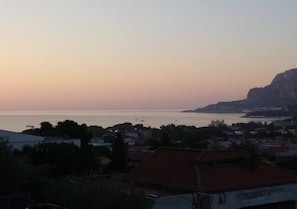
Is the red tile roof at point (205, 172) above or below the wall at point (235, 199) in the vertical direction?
above

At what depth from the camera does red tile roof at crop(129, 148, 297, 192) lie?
25922 mm

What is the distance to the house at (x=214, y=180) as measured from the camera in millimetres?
24297

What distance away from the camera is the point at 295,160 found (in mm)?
50406

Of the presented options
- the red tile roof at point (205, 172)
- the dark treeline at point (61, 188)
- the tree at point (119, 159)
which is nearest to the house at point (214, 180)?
the red tile roof at point (205, 172)

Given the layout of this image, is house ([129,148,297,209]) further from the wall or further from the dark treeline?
the dark treeline

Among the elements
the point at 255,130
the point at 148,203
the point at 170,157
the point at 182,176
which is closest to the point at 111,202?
the point at 148,203

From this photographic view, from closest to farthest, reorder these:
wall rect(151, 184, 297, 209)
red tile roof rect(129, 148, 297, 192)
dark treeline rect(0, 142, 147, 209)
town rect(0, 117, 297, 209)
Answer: dark treeline rect(0, 142, 147, 209) → town rect(0, 117, 297, 209) → wall rect(151, 184, 297, 209) → red tile roof rect(129, 148, 297, 192)

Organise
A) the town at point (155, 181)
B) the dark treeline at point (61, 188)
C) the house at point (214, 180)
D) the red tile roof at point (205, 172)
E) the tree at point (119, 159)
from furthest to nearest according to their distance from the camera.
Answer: the tree at point (119, 159)
the red tile roof at point (205, 172)
the house at point (214, 180)
the town at point (155, 181)
the dark treeline at point (61, 188)

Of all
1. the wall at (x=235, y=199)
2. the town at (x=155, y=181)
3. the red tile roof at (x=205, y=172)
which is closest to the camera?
the town at (x=155, y=181)

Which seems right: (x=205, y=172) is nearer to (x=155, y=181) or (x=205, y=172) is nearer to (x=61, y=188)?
(x=155, y=181)

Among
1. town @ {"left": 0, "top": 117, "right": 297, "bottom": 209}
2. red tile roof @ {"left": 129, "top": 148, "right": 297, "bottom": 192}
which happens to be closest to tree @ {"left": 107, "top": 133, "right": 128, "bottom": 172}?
town @ {"left": 0, "top": 117, "right": 297, "bottom": 209}

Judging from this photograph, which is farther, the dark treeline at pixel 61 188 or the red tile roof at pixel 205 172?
the red tile roof at pixel 205 172

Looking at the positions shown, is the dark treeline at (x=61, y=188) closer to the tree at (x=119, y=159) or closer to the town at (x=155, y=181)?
the town at (x=155, y=181)

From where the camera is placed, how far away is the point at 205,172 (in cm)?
2684
